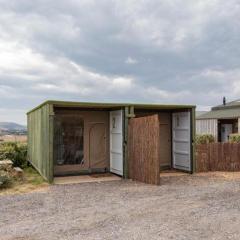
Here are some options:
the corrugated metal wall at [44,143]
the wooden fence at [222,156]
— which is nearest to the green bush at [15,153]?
the corrugated metal wall at [44,143]

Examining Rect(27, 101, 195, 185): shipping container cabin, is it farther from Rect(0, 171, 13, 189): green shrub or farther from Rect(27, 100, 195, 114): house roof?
Rect(0, 171, 13, 189): green shrub

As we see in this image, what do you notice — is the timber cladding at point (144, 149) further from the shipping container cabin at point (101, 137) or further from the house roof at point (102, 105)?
the house roof at point (102, 105)

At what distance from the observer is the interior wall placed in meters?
13.3

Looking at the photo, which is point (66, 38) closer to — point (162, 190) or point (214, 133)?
point (162, 190)

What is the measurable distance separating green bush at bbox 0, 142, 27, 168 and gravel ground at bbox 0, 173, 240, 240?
5.42 m

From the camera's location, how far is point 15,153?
1545 cm

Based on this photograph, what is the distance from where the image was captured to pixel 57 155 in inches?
504

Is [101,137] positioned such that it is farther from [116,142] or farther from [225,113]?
[225,113]

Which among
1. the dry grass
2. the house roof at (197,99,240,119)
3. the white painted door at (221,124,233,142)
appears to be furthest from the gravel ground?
the white painted door at (221,124,233,142)

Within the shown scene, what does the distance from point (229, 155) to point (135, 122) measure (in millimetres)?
4940

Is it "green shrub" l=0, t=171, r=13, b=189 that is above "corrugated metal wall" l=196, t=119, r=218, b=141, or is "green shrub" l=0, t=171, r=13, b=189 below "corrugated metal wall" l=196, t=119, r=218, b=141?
below

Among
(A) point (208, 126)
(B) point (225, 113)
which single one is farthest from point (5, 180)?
(B) point (225, 113)

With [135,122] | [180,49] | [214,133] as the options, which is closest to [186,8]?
[180,49]

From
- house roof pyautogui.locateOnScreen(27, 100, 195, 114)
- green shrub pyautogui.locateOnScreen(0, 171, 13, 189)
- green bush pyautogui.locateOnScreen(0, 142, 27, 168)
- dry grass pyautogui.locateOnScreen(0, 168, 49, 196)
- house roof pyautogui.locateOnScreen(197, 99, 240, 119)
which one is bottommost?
dry grass pyautogui.locateOnScreen(0, 168, 49, 196)
